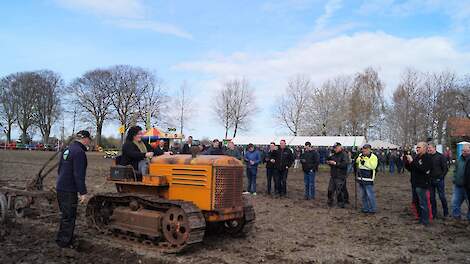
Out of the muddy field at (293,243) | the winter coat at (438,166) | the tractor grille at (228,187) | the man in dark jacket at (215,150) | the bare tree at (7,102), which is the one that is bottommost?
the muddy field at (293,243)

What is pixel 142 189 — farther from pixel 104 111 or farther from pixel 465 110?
pixel 104 111

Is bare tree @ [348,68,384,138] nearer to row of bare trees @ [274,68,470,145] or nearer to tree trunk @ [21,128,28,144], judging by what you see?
row of bare trees @ [274,68,470,145]

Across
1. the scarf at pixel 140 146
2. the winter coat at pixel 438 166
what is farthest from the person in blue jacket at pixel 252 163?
the scarf at pixel 140 146

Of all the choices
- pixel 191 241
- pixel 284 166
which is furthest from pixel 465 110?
pixel 191 241

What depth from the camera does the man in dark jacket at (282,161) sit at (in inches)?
504

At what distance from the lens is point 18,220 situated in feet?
26.7

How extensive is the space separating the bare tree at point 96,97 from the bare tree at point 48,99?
226 inches

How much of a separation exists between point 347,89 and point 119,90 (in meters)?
27.4

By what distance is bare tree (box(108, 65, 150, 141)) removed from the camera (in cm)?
4728

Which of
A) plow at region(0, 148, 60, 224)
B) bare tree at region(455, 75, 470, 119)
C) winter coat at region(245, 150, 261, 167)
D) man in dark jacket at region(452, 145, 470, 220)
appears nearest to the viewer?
plow at region(0, 148, 60, 224)

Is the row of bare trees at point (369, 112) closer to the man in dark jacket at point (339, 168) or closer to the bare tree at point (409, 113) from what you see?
the bare tree at point (409, 113)

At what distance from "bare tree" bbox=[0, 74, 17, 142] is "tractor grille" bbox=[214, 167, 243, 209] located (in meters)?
51.4

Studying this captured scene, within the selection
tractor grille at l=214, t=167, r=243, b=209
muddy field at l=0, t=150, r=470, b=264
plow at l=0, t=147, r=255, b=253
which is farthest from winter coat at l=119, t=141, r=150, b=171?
tractor grille at l=214, t=167, r=243, b=209

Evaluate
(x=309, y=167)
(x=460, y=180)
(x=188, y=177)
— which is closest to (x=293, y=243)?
(x=188, y=177)
